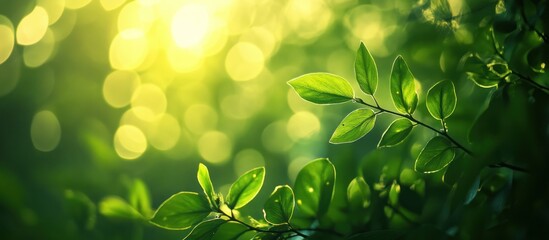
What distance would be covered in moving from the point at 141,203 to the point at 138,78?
92 cm

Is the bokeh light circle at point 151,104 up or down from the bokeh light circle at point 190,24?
down

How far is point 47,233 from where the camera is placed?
1.45 feet

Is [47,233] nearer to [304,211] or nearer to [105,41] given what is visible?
[304,211]

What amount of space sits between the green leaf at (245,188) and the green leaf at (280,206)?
1 cm

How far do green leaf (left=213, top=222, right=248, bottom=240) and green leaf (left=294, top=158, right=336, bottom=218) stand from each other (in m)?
0.05

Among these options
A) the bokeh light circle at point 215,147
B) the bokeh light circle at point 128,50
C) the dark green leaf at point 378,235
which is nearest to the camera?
the dark green leaf at point 378,235

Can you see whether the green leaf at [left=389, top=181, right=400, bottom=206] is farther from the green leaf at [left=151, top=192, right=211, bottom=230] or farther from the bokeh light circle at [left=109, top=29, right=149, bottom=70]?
the bokeh light circle at [left=109, top=29, right=149, bottom=70]

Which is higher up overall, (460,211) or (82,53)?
(82,53)

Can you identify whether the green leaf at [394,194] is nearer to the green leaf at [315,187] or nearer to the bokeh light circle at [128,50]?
the green leaf at [315,187]


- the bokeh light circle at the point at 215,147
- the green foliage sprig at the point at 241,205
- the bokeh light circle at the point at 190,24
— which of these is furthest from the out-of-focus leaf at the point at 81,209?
the bokeh light circle at the point at 190,24

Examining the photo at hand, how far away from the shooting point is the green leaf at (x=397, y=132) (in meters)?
0.29

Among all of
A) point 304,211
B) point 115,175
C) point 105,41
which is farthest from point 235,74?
point 304,211

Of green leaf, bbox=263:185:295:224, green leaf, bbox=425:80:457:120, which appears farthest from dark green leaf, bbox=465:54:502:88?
green leaf, bbox=263:185:295:224

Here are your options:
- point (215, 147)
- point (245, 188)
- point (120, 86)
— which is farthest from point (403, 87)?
point (120, 86)
